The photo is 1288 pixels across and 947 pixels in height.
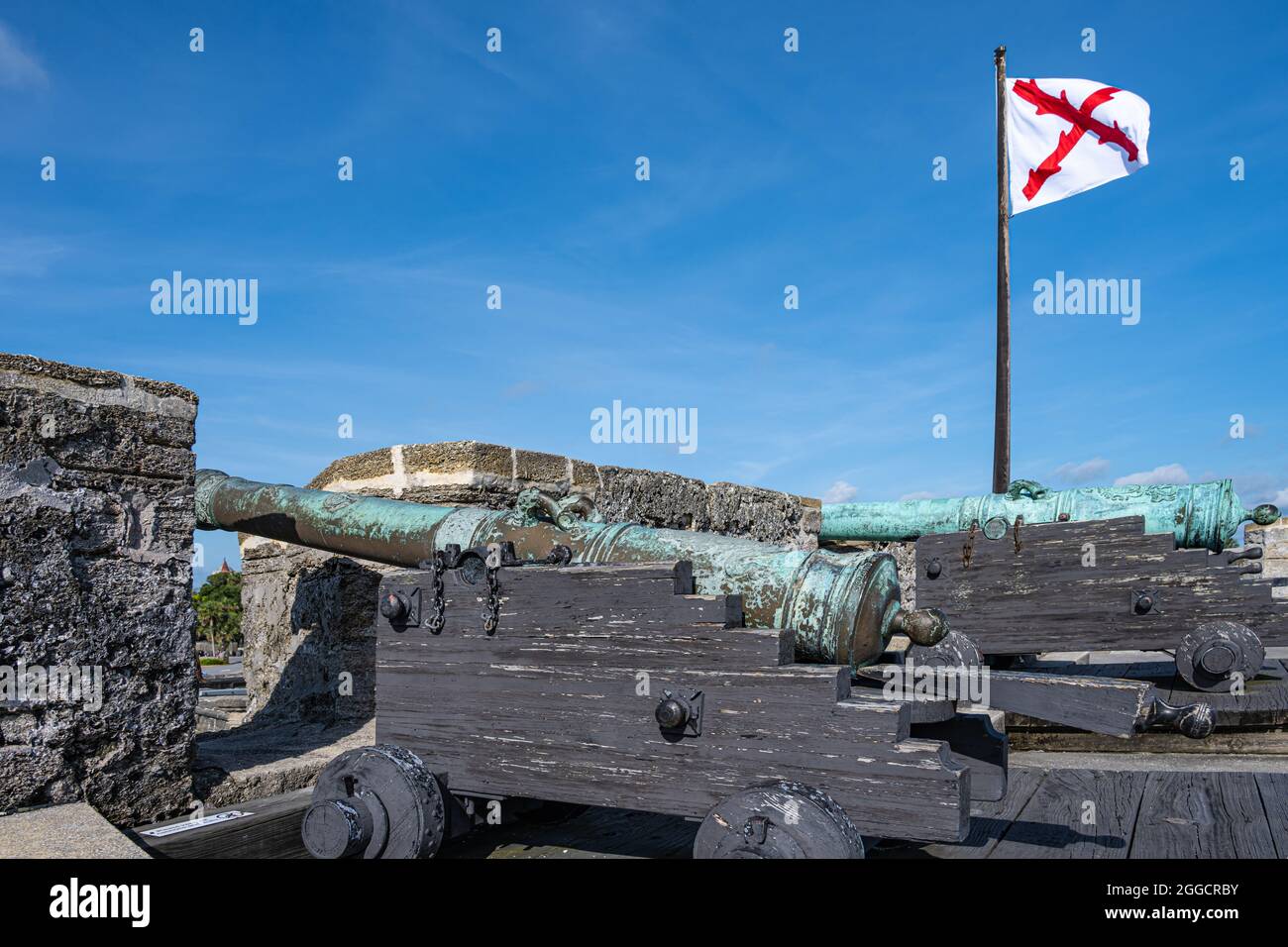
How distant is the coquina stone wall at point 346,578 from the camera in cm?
414

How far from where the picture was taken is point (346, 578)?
4207mm

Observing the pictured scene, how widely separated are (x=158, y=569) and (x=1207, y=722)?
2830mm

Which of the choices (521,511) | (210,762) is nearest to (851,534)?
(521,511)

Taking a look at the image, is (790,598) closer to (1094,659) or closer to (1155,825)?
(1155,825)

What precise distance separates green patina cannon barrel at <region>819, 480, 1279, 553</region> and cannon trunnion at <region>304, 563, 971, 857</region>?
3702 mm

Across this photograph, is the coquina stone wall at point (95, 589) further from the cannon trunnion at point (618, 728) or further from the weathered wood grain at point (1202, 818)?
the weathered wood grain at point (1202, 818)

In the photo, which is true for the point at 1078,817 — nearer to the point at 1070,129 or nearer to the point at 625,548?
the point at 625,548

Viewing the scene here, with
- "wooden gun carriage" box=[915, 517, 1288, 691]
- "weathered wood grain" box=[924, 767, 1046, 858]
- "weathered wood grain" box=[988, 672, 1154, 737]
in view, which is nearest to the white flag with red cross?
"wooden gun carriage" box=[915, 517, 1288, 691]

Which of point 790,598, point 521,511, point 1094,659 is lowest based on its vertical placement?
point 1094,659

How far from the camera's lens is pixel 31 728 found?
260 centimetres

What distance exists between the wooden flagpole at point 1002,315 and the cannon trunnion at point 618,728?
5.94 meters

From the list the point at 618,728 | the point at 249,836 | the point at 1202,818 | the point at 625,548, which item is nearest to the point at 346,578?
the point at 249,836

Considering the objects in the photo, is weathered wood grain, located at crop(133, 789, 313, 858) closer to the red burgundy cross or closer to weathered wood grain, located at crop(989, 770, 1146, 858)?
weathered wood grain, located at crop(989, 770, 1146, 858)

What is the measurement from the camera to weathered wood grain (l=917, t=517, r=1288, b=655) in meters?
5.23
